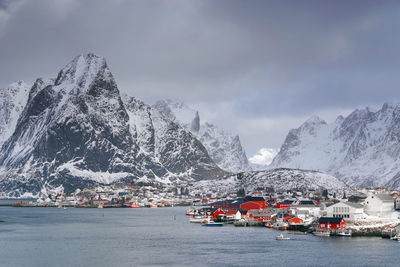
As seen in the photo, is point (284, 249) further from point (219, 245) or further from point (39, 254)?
point (39, 254)

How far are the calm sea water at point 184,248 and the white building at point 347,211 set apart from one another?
13181 millimetres

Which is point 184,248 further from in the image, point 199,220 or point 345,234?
point 199,220

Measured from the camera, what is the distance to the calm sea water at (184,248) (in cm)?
8669

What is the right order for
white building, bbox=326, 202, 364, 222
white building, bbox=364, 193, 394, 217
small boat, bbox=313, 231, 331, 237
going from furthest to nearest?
white building, bbox=364, 193, 394, 217, white building, bbox=326, 202, 364, 222, small boat, bbox=313, 231, 331, 237

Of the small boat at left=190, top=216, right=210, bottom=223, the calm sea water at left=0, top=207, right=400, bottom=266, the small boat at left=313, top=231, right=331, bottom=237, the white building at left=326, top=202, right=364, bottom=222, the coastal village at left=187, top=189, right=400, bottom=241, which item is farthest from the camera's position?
the small boat at left=190, top=216, right=210, bottom=223

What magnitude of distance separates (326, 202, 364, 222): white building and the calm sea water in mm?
13181

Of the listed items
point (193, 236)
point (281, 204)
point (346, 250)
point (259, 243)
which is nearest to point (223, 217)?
point (281, 204)

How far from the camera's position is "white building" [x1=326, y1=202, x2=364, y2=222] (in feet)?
413

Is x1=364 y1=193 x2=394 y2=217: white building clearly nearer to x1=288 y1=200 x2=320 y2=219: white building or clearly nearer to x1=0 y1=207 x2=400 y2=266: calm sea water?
x1=288 y1=200 x2=320 y2=219: white building

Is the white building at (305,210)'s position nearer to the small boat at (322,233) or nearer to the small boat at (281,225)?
the small boat at (281,225)

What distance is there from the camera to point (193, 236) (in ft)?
395

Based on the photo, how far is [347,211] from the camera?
127 meters

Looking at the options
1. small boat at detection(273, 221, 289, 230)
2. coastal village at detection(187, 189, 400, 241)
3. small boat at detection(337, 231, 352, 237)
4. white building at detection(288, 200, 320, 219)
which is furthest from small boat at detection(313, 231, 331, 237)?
white building at detection(288, 200, 320, 219)

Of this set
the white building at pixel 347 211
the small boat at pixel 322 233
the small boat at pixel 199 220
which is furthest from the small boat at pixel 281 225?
the small boat at pixel 199 220
